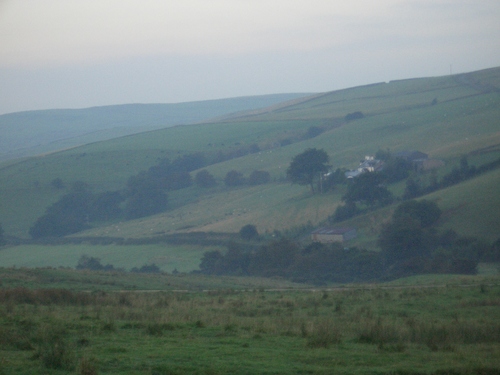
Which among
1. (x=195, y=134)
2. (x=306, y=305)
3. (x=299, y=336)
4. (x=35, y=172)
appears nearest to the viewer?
(x=299, y=336)

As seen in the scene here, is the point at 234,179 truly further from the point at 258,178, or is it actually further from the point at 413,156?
the point at 413,156

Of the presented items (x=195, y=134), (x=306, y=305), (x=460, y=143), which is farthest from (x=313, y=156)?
(x=306, y=305)

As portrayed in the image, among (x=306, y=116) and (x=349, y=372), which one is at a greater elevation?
(x=306, y=116)

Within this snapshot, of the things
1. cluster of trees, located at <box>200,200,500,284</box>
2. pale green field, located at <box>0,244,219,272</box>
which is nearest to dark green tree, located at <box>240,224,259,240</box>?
pale green field, located at <box>0,244,219,272</box>

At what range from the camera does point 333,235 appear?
59812 millimetres

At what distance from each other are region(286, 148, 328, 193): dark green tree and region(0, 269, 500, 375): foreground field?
61040 millimetres

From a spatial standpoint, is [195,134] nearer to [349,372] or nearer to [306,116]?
[306,116]

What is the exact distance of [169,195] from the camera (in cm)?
9919

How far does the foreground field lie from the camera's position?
962cm

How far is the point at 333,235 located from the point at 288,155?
4478 centimetres

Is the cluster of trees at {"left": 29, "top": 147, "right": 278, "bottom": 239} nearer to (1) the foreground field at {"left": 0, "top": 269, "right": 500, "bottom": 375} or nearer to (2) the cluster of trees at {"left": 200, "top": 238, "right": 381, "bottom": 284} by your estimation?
(2) the cluster of trees at {"left": 200, "top": 238, "right": 381, "bottom": 284}

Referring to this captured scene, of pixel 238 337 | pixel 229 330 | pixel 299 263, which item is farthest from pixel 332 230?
pixel 238 337

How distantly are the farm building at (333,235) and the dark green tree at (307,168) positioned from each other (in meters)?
18.4

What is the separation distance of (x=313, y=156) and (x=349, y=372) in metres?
73.3
